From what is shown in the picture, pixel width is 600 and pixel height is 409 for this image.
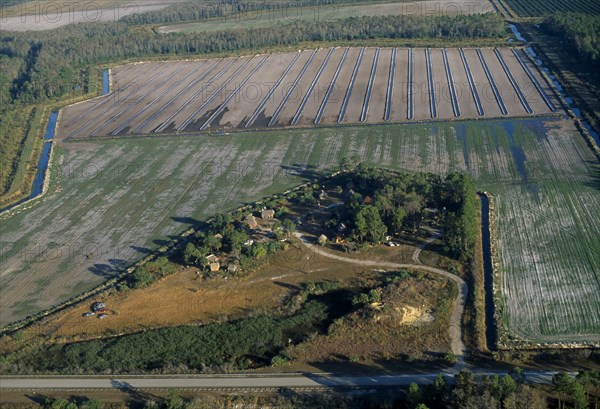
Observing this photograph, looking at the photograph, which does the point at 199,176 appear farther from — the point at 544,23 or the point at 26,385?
the point at 544,23

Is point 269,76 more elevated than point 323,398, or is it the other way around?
point 269,76

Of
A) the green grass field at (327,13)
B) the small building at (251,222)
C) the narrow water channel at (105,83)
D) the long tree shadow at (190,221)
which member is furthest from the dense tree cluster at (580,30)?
the narrow water channel at (105,83)

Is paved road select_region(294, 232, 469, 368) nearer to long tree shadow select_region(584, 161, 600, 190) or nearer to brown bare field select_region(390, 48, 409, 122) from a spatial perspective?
long tree shadow select_region(584, 161, 600, 190)

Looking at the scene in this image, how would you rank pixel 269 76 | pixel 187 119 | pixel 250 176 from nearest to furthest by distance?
1. pixel 250 176
2. pixel 187 119
3. pixel 269 76

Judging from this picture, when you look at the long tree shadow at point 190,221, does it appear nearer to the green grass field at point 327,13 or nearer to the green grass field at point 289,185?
the green grass field at point 289,185

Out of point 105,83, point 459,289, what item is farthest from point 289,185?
point 105,83

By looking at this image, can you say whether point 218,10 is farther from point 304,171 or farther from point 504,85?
point 304,171

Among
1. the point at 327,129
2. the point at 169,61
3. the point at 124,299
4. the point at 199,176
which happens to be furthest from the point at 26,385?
the point at 169,61
